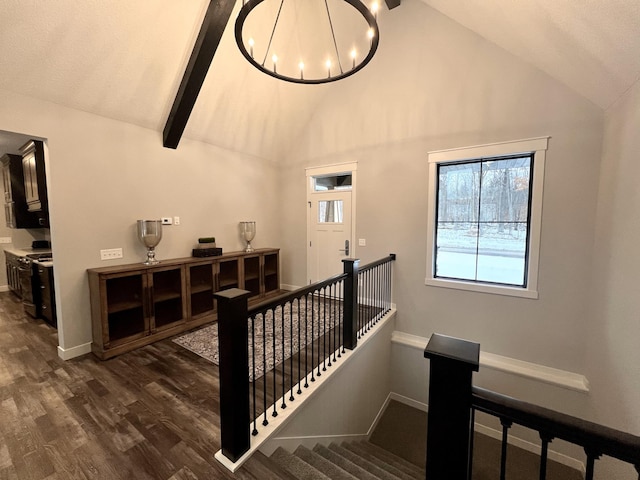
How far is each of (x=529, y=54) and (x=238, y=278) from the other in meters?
4.54

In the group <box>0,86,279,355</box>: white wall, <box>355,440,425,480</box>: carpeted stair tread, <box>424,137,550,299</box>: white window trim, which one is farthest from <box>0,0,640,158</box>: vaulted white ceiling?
<box>355,440,425,480</box>: carpeted stair tread

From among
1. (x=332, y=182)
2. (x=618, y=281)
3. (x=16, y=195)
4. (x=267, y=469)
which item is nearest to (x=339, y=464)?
(x=267, y=469)

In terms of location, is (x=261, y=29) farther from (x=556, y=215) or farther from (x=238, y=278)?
(x=556, y=215)

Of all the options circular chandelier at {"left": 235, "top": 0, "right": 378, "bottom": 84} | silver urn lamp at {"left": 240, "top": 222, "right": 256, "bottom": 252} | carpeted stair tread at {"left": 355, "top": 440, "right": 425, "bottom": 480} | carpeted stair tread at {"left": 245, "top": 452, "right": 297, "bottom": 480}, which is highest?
circular chandelier at {"left": 235, "top": 0, "right": 378, "bottom": 84}

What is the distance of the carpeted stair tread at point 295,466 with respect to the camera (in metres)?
1.71

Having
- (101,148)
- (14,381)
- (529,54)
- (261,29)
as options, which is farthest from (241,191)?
(529,54)

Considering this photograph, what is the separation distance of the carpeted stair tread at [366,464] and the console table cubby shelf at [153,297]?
7.60 ft

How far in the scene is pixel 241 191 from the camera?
4738 millimetres

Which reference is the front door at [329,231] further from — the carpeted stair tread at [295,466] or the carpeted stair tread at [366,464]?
the carpeted stair tread at [295,466]

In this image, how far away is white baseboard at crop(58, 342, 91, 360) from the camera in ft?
9.20

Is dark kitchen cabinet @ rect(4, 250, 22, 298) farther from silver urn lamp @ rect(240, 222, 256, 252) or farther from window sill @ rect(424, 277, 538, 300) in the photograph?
window sill @ rect(424, 277, 538, 300)

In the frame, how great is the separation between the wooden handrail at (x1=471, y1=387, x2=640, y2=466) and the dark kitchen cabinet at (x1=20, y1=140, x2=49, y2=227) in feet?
16.4

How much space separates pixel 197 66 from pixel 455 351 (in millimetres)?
3559

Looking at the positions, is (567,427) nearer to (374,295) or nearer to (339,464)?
(339,464)
